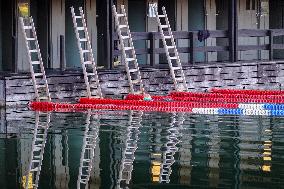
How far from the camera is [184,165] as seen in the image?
10.6 metres

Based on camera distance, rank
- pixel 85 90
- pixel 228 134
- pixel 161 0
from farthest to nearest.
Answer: pixel 161 0 < pixel 85 90 < pixel 228 134

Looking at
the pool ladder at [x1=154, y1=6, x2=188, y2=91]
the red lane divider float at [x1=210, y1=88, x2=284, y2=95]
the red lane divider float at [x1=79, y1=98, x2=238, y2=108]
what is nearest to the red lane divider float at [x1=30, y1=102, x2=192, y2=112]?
the red lane divider float at [x1=79, y1=98, x2=238, y2=108]

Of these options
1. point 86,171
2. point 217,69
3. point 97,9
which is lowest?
point 86,171

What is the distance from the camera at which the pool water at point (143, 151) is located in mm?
9625

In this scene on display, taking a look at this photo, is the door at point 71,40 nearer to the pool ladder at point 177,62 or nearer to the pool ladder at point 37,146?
the pool ladder at point 177,62

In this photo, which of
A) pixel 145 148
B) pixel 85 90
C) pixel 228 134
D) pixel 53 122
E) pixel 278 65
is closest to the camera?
pixel 145 148

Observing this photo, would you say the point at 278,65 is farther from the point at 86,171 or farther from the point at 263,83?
the point at 86,171

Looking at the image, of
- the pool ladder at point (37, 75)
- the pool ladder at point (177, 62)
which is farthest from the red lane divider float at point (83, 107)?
the pool ladder at point (177, 62)

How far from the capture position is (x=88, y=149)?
11969 mm

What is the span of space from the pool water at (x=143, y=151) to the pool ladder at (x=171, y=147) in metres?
0.01

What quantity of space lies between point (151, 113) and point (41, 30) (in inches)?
258

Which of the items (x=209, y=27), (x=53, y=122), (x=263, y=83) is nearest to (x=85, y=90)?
(x=53, y=122)

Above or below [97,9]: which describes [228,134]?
below

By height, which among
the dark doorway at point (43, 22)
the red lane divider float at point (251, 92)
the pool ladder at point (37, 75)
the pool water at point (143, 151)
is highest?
the dark doorway at point (43, 22)
